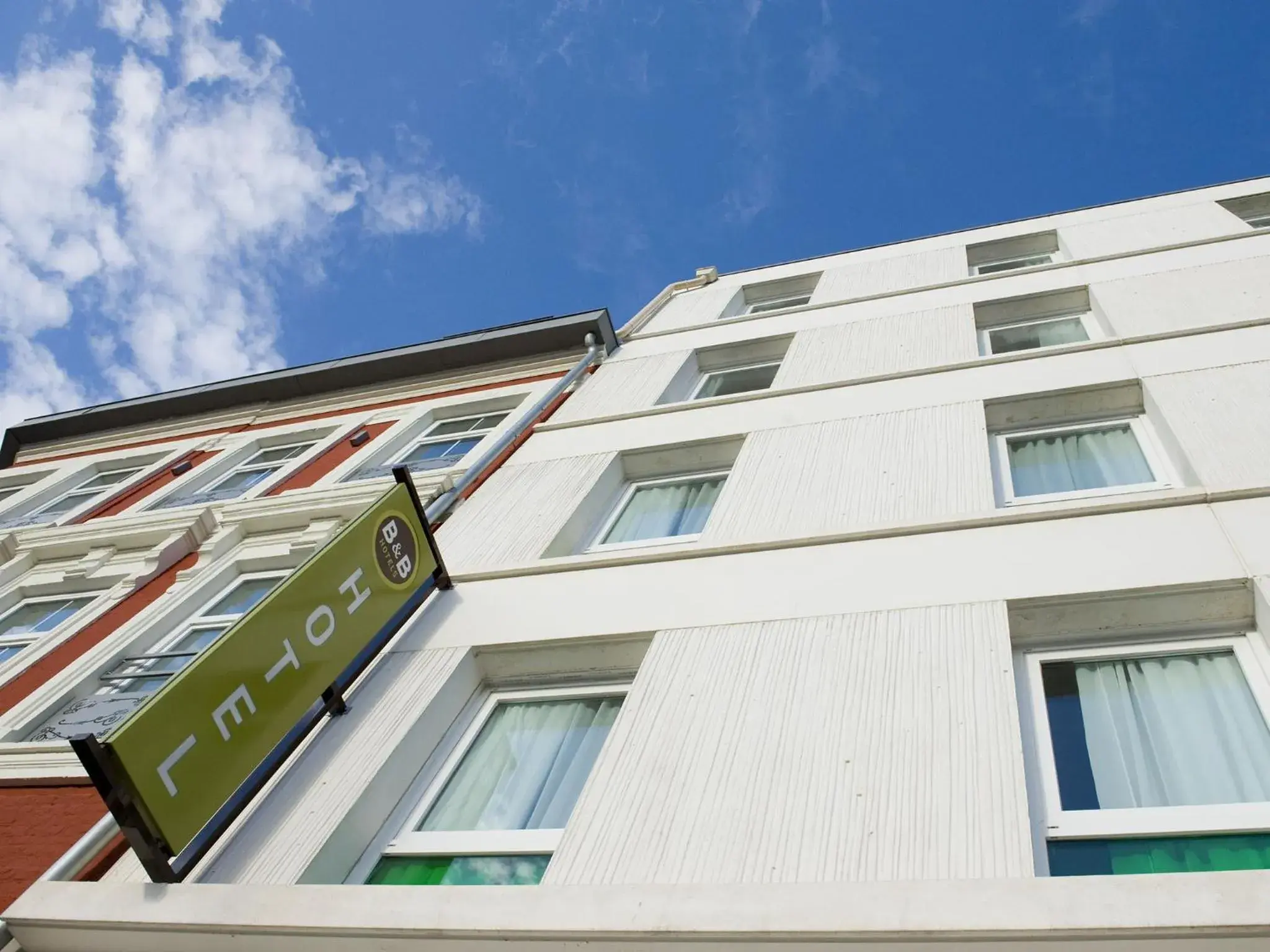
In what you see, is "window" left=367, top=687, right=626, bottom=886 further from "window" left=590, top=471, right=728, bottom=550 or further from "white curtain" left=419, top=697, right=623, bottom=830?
"window" left=590, top=471, right=728, bottom=550

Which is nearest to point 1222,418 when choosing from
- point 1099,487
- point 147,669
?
point 1099,487

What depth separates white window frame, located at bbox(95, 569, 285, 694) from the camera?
9469mm

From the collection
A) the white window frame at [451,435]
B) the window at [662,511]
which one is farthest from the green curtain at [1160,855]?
the white window frame at [451,435]

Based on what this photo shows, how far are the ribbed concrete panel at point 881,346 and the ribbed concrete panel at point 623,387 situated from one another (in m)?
1.59

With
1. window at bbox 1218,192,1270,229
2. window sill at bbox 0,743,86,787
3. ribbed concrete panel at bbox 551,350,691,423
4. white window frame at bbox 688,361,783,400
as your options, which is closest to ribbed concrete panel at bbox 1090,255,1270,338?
white window frame at bbox 688,361,783,400

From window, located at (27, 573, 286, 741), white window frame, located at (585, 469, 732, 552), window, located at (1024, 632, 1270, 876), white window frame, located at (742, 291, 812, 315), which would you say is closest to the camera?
window, located at (1024, 632, 1270, 876)

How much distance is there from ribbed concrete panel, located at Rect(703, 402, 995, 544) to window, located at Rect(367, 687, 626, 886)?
181 centimetres

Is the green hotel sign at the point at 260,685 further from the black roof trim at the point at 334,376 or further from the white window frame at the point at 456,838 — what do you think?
the black roof trim at the point at 334,376

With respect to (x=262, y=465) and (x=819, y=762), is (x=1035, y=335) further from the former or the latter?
(x=262, y=465)

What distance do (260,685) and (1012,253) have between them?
43.9 ft

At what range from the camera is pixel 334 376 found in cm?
1678

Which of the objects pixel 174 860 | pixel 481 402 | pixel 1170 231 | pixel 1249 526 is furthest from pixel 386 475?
pixel 1170 231

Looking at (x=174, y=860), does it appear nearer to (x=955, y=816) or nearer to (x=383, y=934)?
(x=383, y=934)

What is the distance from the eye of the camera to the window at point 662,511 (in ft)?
26.9
